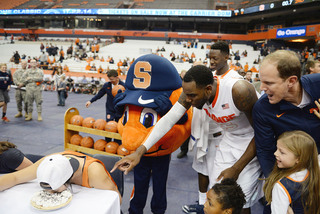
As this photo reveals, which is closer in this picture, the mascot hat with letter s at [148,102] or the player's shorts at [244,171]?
the player's shorts at [244,171]

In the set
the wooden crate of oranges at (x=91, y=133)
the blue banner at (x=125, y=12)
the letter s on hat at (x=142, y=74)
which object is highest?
the blue banner at (x=125, y=12)

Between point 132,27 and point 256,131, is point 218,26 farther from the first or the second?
point 256,131

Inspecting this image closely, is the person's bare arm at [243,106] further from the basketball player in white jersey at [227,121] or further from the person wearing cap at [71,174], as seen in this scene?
the person wearing cap at [71,174]

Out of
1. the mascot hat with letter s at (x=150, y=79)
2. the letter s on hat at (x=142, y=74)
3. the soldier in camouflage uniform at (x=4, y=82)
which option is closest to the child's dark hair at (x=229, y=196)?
the mascot hat with letter s at (x=150, y=79)

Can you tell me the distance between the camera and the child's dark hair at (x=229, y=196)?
5.93 ft

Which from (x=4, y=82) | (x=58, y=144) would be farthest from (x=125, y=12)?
(x=58, y=144)

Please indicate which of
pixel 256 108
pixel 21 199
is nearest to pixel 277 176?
pixel 256 108

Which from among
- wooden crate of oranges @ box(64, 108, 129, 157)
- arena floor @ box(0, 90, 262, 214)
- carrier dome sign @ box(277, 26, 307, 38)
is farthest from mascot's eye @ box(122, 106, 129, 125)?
carrier dome sign @ box(277, 26, 307, 38)

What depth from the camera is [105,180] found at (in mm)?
1972

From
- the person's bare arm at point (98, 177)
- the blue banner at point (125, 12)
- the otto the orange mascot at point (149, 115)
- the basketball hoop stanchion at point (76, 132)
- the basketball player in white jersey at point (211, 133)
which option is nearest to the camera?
the person's bare arm at point (98, 177)

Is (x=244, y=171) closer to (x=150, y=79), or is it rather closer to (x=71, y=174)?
(x=150, y=79)

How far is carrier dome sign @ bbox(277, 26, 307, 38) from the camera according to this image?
838 inches

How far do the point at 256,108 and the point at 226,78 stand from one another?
0.44 m

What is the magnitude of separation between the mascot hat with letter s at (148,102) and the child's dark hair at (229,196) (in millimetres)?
819
